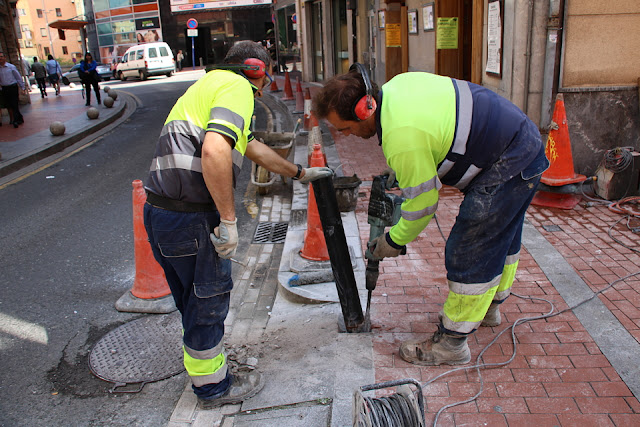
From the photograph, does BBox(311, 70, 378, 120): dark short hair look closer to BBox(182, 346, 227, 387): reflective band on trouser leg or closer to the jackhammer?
the jackhammer

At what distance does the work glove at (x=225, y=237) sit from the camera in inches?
103

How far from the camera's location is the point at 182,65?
130 ft

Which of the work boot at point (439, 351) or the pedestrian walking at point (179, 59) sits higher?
the pedestrian walking at point (179, 59)

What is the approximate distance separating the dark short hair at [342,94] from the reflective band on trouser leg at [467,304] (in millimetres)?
1078

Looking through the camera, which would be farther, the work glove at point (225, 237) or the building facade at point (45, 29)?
the building facade at point (45, 29)

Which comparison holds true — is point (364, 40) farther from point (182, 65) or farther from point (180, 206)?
point (182, 65)

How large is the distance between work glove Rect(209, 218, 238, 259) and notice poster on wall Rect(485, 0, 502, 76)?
5044 mm

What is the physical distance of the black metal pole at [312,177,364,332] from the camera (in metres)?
3.08

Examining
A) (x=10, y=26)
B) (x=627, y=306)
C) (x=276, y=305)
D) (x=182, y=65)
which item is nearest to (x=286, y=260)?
(x=276, y=305)

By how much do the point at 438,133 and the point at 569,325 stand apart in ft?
5.58

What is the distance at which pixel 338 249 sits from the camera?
3156 millimetres

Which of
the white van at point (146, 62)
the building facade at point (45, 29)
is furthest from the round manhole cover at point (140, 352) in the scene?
the building facade at point (45, 29)

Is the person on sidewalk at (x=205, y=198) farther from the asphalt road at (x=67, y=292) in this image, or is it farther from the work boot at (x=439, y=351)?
the work boot at (x=439, y=351)

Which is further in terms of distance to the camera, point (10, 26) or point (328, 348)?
point (10, 26)
